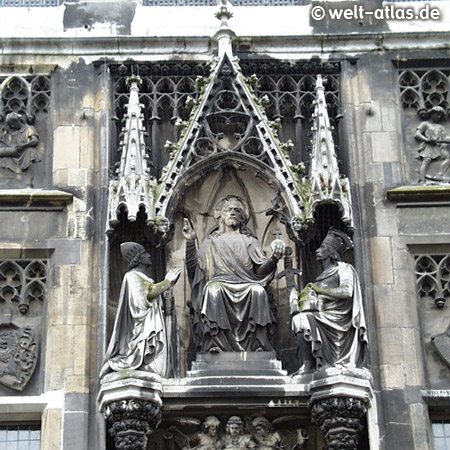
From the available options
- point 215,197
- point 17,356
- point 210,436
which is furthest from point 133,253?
point 210,436

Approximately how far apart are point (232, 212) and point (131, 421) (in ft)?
9.86

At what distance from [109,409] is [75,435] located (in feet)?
1.93

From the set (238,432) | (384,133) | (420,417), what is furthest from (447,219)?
(238,432)

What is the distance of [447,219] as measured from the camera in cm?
1773

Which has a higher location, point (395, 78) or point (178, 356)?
point (395, 78)

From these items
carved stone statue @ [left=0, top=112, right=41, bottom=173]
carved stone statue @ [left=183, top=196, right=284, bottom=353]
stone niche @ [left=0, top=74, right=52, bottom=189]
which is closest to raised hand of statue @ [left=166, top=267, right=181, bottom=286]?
carved stone statue @ [left=183, top=196, right=284, bottom=353]

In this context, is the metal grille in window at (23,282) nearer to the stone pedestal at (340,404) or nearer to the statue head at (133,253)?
the statue head at (133,253)

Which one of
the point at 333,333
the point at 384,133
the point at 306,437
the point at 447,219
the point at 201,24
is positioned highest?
the point at 201,24

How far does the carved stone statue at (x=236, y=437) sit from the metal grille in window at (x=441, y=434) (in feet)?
6.44

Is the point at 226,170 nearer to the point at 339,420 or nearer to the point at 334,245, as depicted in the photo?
the point at 334,245

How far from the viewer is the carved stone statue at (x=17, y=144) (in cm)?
1825

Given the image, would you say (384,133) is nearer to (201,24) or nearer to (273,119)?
(273,119)

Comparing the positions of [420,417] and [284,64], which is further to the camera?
[284,64]

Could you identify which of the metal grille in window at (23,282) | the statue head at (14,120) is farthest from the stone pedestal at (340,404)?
the statue head at (14,120)
